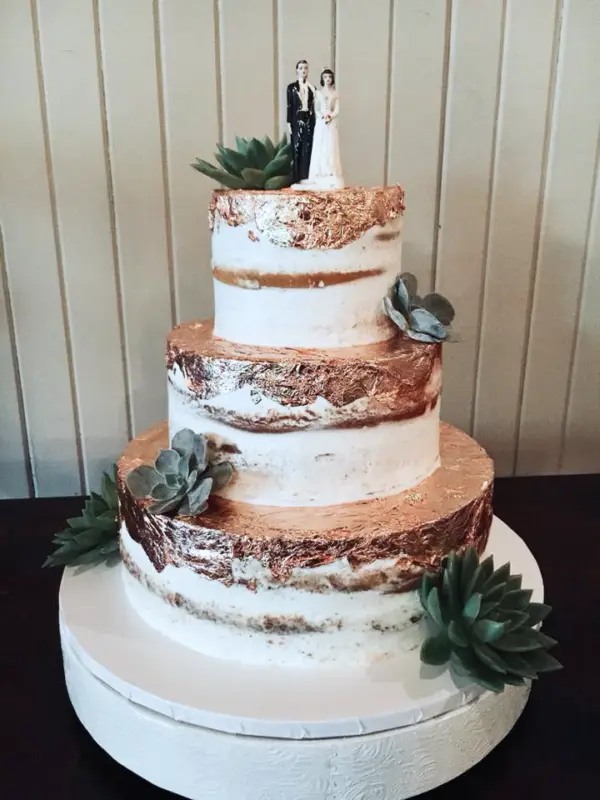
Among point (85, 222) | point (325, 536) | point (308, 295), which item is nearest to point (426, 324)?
point (308, 295)

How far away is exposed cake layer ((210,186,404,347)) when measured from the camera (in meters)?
0.76

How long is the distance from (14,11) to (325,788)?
116cm

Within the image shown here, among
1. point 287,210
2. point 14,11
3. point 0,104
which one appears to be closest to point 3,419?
point 0,104

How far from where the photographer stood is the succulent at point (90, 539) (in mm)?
987

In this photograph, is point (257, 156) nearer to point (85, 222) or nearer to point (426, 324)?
point (426, 324)

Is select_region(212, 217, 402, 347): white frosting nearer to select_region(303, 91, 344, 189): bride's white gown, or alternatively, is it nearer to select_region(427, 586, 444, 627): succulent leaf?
select_region(303, 91, 344, 189): bride's white gown

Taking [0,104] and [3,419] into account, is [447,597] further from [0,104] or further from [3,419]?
[0,104]

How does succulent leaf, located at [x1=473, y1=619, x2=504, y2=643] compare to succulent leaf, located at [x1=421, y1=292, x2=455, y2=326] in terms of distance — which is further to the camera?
succulent leaf, located at [x1=421, y1=292, x2=455, y2=326]

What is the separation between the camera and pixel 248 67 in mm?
1193

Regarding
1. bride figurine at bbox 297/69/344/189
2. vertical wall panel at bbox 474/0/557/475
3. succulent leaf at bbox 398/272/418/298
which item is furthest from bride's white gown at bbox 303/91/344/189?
vertical wall panel at bbox 474/0/557/475

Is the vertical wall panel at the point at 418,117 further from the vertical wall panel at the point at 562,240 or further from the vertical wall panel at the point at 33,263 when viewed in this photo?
the vertical wall panel at the point at 33,263

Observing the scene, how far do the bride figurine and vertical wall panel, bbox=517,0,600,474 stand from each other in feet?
2.09

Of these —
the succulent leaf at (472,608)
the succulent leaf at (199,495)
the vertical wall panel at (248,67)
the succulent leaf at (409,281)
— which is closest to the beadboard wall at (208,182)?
the vertical wall panel at (248,67)

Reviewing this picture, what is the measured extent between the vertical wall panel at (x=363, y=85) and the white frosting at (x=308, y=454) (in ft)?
1.98
